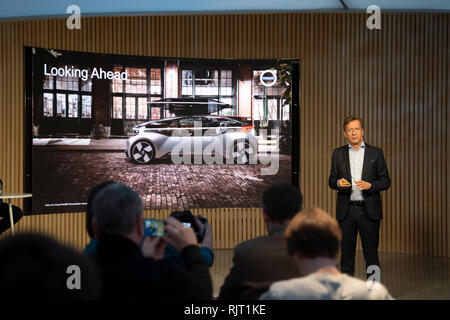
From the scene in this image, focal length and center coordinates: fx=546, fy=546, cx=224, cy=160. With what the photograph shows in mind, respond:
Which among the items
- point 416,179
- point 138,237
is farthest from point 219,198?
point 138,237

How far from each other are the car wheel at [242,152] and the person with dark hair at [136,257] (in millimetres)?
5546

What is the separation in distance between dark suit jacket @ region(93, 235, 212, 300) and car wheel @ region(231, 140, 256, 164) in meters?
5.81

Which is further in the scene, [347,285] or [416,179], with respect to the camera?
[416,179]

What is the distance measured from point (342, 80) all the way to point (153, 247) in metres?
6.46

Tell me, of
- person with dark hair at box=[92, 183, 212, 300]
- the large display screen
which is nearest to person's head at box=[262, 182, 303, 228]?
person with dark hair at box=[92, 183, 212, 300]

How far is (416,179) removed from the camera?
7.76 meters

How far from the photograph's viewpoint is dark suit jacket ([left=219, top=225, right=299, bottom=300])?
2318mm

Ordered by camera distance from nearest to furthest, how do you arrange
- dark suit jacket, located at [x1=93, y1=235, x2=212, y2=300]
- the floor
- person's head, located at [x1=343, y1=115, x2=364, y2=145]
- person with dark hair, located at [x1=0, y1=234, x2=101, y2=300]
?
person with dark hair, located at [x1=0, y1=234, x2=101, y2=300]
dark suit jacket, located at [x1=93, y1=235, x2=212, y2=300]
person's head, located at [x1=343, y1=115, x2=364, y2=145]
the floor

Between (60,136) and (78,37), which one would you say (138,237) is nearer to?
(60,136)

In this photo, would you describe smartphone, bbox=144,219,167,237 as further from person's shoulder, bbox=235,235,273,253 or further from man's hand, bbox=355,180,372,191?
man's hand, bbox=355,180,372,191

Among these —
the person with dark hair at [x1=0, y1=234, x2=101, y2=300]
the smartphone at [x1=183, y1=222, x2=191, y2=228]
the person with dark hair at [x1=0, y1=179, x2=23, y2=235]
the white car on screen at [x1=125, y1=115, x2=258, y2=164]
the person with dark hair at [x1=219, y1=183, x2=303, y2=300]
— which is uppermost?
the white car on screen at [x1=125, y1=115, x2=258, y2=164]

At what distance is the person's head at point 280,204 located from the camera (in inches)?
97.7
